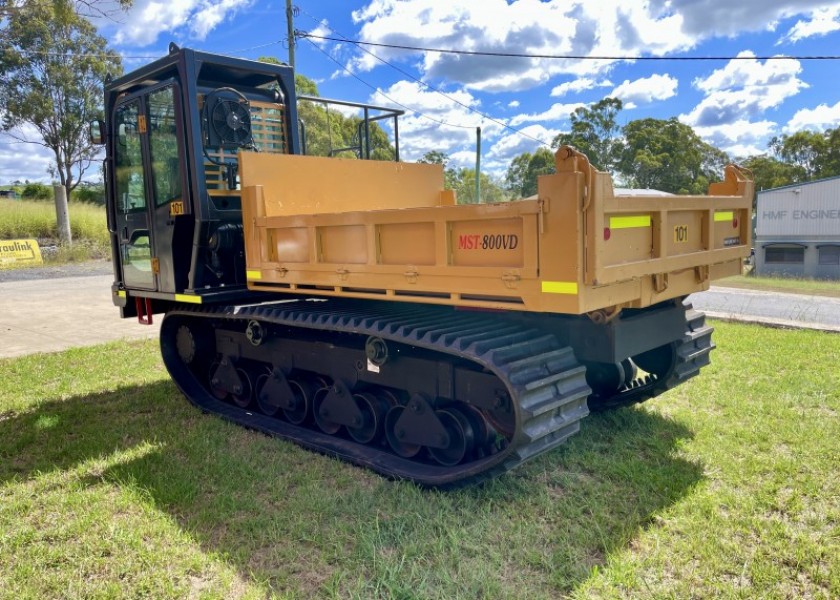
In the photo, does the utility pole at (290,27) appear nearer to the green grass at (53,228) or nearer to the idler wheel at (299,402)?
the green grass at (53,228)

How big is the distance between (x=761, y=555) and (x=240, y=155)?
417 cm

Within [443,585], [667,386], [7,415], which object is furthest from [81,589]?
[667,386]

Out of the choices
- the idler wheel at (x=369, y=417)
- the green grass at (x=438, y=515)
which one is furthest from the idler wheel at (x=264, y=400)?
the idler wheel at (x=369, y=417)

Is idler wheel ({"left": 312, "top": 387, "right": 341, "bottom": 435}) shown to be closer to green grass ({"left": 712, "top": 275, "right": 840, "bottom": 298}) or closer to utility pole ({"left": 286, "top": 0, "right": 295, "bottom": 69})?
green grass ({"left": 712, "top": 275, "right": 840, "bottom": 298})

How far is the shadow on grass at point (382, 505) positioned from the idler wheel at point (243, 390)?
0.37m

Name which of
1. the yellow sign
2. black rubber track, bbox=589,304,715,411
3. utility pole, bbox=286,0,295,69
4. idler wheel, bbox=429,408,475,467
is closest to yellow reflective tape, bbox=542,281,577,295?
idler wheel, bbox=429,408,475,467

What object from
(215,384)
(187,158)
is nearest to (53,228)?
(215,384)

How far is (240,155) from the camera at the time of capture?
16.4 ft

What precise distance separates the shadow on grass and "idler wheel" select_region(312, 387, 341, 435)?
29 cm

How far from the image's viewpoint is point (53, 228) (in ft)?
90.6

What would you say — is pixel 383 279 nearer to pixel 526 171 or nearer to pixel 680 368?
pixel 680 368

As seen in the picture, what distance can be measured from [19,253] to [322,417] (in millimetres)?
23601

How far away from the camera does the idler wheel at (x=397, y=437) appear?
14.9ft

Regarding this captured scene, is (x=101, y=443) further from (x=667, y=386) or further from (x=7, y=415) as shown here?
(x=667, y=386)
